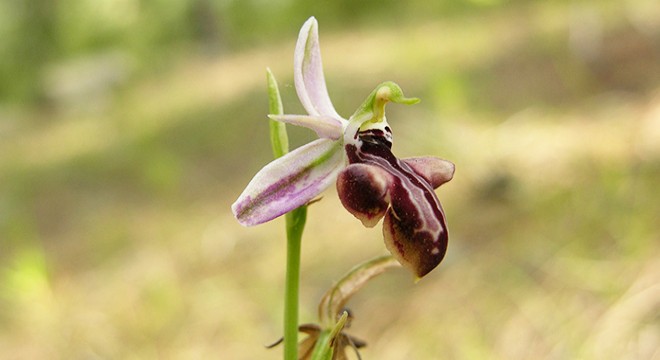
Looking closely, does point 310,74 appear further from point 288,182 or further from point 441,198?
point 441,198

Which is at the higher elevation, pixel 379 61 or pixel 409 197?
pixel 409 197

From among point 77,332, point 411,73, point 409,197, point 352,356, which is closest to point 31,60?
point 411,73

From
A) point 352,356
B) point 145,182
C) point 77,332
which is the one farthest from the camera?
point 145,182

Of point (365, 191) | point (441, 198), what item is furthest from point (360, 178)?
point (441, 198)

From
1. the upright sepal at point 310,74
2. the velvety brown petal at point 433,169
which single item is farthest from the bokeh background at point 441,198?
the velvety brown petal at point 433,169

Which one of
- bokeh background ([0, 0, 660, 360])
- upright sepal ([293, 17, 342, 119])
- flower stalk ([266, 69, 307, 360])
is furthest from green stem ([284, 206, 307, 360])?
bokeh background ([0, 0, 660, 360])

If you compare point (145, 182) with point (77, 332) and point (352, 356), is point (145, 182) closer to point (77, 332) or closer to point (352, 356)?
point (77, 332)

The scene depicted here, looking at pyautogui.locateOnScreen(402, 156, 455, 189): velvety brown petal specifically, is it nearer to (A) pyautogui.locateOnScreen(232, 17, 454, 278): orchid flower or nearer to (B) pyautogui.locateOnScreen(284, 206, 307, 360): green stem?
(A) pyautogui.locateOnScreen(232, 17, 454, 278): orchid flower
